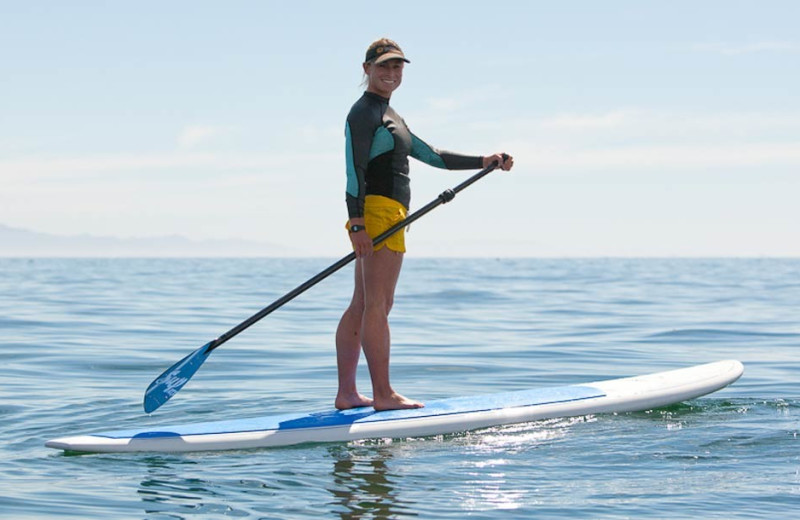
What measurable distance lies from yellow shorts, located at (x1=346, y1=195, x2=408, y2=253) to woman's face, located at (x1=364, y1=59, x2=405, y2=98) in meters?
0.67

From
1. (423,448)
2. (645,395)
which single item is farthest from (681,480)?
(645,395)

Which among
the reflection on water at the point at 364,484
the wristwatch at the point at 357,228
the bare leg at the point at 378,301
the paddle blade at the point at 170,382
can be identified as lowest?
the reflection on water at the point at 364,484

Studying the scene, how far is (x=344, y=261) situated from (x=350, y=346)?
61 cm

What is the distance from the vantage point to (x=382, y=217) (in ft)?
20.7

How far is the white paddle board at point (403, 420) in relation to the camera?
19.6 feet

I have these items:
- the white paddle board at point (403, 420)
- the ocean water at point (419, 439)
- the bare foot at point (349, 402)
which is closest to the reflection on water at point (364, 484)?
the ocean water at point (419, 439)

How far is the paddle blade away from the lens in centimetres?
664

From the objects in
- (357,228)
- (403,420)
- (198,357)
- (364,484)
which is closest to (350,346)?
(403,420)

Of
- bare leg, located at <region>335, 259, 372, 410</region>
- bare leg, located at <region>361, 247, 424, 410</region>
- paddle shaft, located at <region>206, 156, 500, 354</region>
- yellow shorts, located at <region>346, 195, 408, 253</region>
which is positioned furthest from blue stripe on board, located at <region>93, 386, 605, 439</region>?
yellow shorts, located at <region>346, 195, 408, 253</region>

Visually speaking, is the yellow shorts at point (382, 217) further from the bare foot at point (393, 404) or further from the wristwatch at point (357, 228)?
the bare foot at point (393, 404)

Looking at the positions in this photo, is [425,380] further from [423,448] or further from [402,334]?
[402,334]

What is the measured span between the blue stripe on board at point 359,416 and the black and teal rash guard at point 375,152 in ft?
4.32

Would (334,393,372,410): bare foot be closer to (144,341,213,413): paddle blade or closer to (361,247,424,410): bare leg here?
(361,247,424,410): bare leg

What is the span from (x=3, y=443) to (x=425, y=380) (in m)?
4.58
